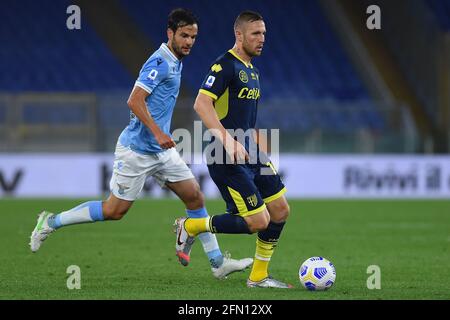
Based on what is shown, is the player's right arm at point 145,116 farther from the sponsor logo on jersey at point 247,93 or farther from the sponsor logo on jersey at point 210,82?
the sponsor logo on jersey at point 247,93

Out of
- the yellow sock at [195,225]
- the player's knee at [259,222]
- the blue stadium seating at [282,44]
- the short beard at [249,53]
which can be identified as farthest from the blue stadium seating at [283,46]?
the player's knee at [259,222]

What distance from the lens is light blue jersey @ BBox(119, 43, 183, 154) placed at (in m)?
8.26

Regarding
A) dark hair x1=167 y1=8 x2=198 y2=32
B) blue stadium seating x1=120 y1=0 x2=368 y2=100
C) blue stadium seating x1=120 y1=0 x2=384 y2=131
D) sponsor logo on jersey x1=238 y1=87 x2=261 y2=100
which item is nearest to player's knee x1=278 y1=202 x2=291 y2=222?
sponsor logo on jersey x1=238 y1=87 x2=261 y2=100

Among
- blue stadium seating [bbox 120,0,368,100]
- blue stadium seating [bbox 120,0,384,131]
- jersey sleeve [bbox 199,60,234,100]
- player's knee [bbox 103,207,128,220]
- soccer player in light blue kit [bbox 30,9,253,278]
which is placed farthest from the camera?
blue stadium seating [bbox 120,0,368,100]

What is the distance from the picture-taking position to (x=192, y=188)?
8805 millimetres

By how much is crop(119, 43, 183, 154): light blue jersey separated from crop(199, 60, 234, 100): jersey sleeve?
61 centimetres

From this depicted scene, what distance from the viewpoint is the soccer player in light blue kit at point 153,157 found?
8.35 m

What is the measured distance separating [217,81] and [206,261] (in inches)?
113

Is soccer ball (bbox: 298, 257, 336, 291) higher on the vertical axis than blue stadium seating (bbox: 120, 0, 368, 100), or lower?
lower

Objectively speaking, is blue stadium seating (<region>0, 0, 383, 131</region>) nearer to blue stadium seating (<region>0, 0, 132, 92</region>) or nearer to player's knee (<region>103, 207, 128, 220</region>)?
blue stadium seating (<region>0, 0, 132, 92</region>)

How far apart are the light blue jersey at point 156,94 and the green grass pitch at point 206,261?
1211 mm

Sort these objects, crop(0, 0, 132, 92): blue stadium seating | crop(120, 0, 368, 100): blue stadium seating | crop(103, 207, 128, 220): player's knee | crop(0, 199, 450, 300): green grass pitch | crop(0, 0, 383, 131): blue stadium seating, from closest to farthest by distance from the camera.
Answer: crop(0, 199, 450, 300): green grass pitch < crop(103, 207, 128, 220): player's knee < crop(0, 0, 132, 92): blue stadium seating < crop(0, 0, 383, 131): blue stadium seating < crop(120, 0, 368, 100): blue stadium seating

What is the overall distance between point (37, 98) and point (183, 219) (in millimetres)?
13247

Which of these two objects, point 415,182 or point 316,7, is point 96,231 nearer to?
point 415,182
